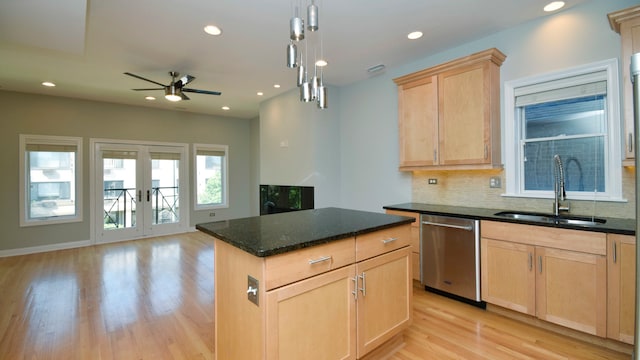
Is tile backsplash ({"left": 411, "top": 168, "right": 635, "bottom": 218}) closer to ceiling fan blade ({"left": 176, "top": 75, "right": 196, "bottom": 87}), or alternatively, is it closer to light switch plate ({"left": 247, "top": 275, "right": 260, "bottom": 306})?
light switch plate ({"left": 247, "top": 275, "right": 260, "bottom": 306})

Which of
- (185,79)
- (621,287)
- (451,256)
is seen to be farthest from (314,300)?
(185,79)

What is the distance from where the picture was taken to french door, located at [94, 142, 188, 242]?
6.00m

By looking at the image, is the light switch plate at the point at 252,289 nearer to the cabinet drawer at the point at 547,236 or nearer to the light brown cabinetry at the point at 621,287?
the cabinet drawer at the point at 547,236

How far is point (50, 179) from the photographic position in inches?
216

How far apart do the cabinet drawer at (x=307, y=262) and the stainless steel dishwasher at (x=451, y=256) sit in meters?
1.59

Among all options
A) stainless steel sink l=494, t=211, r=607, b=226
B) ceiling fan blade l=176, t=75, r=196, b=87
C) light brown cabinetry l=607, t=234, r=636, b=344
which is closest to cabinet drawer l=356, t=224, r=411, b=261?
stainless steel sink l=494, t=211, r=607, b=226

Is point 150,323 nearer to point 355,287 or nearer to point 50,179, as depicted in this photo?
point 355,287

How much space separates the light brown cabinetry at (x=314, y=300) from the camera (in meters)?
1.52

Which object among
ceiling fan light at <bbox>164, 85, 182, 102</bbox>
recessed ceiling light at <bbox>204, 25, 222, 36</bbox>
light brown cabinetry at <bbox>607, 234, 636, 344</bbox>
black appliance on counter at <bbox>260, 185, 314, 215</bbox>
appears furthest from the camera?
black appliance on counter at <bbox>260, 185, 314, 215</bbox>

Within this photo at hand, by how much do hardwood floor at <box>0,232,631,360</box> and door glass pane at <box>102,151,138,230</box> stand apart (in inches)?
74.2

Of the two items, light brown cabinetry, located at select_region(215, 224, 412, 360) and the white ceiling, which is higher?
the white ceiling

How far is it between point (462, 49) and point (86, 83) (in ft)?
18.3

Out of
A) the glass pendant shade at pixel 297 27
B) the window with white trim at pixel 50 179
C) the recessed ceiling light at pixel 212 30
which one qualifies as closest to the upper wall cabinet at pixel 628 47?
the glass pendant shade at pixel 297 27

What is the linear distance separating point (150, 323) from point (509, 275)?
10.8 feet
